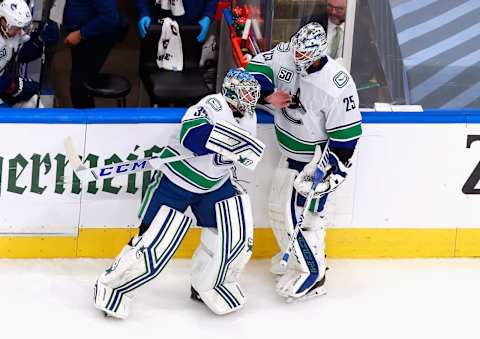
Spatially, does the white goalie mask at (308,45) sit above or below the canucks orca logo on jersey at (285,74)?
above

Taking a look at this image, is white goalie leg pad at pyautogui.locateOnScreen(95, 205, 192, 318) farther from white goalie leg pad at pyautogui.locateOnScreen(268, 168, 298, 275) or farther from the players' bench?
the players' bench

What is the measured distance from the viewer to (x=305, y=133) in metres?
5.90

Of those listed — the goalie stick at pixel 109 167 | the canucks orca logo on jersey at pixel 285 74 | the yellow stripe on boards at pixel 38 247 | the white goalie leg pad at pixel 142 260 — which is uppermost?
the canucks orca logo on jersey at pixel 285 74

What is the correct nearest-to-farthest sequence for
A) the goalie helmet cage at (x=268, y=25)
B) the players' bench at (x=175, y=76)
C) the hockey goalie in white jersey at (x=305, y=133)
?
the hockey goalie in white jersey at (x=305, y=133)
the players' bench at (x=175, y=76)
the goalie helmet cage at (x=268, y=25)

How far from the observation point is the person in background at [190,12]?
290 inches

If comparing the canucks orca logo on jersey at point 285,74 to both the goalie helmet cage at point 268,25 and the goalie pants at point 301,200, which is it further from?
the goalie helmet cage at point 268,25

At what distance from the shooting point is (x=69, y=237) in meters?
6.13

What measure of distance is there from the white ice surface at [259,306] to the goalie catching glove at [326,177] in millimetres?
512

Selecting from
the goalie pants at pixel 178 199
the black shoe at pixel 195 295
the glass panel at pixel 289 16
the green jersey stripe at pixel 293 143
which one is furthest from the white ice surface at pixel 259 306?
the glass panel at pixel 289 16

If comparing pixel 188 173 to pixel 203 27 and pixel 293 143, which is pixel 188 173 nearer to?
pixel 293 143

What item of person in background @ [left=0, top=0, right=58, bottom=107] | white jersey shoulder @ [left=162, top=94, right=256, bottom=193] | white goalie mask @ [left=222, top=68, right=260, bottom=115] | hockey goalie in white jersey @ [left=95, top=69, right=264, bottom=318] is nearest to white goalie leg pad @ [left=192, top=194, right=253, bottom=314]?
hockey goalie in white jersey @ [left=95, top=69, right=264, bottom=318]

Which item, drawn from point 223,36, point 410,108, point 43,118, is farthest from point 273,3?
point 43,118

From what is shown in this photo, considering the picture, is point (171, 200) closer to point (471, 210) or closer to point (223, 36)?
point (471, 210)

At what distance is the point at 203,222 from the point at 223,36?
245 centimetres
